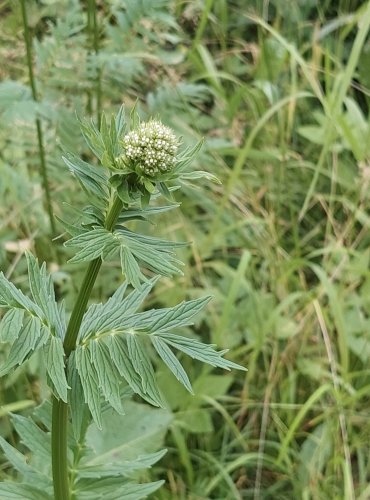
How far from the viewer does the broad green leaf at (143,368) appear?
830mm

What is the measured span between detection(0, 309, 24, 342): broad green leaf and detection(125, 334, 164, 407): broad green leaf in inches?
5.0

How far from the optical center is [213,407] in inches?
67.9

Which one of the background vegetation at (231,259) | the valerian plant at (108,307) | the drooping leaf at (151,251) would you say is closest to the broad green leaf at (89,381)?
the valerian plant at (108,307)

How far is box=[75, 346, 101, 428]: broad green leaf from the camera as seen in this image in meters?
0.81

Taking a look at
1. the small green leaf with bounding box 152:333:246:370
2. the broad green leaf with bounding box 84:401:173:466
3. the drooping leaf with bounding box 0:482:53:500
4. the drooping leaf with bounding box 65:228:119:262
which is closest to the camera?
the drooping leaf with bounding box 65:228:119:262

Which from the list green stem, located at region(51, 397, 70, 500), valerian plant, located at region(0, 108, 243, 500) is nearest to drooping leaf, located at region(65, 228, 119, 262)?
valerian plant, located at region(0, 108, 243, 500)

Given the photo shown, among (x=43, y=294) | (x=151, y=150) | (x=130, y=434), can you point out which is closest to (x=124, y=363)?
(x=43, y=294)

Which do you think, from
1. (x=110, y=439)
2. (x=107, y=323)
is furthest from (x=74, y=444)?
(x=110, y=439)

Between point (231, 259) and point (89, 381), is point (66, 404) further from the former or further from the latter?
point (231, 259)

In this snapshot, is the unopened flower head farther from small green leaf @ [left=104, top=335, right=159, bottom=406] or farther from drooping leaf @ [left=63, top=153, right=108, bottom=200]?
small green leaf @ [left=104, top=335, right=159, bottom=406]

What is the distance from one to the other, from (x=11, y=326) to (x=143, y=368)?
0.51ft

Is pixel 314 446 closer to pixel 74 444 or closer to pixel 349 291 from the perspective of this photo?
pixel 349 291

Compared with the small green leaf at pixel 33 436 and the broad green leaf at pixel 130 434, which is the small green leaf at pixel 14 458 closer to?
the small green leaf at pixel 33 436

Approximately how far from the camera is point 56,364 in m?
0.81
